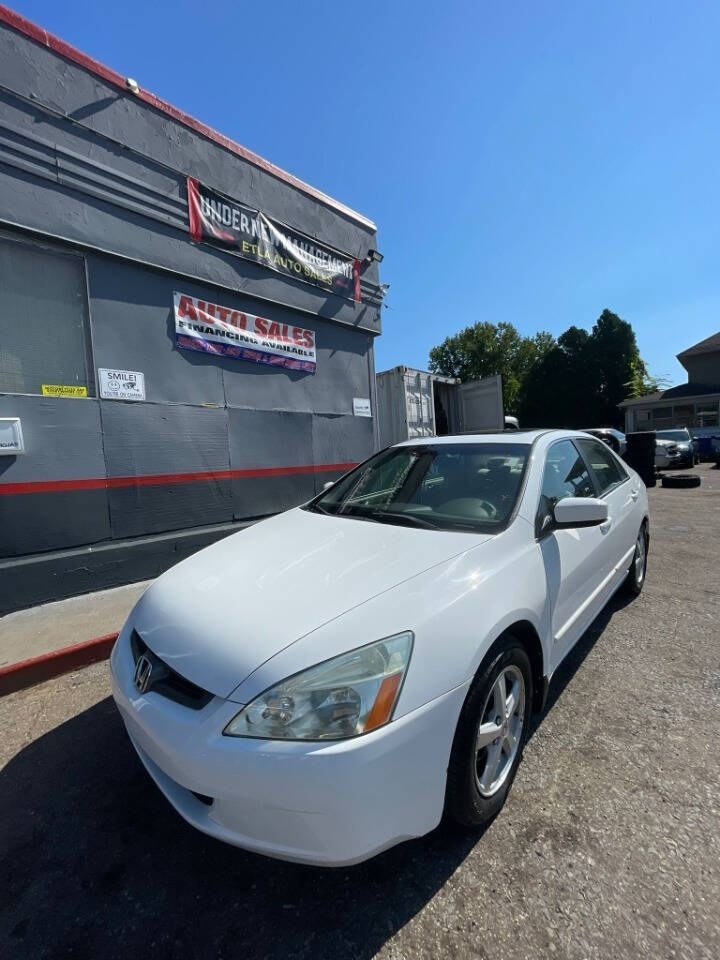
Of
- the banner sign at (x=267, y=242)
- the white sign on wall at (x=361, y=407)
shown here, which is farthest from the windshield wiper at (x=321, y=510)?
the white sign on wall at (x=361, y=407)

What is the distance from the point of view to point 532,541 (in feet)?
7.50

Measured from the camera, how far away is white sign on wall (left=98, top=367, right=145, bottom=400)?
466 centimetres

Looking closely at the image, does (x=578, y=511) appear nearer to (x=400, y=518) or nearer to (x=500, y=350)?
(x=400, y=518)

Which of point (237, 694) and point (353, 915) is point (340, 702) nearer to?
point (237, 694)

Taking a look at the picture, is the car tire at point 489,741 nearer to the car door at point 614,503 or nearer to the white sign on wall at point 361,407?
the car door at point 614,503

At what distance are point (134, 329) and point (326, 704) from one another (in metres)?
4.65

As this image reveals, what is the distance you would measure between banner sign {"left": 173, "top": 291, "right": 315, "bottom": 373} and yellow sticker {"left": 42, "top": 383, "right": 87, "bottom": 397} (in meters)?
1.15

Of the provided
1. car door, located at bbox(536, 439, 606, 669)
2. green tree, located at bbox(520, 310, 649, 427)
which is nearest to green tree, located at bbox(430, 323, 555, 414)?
green tree, located at bbox(520, 310, 649, 427)

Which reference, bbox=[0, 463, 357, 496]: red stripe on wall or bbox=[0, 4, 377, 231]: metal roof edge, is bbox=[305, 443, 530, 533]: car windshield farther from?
bbox=[0, 4, 377, 231]: metal roof edge

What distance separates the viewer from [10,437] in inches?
161

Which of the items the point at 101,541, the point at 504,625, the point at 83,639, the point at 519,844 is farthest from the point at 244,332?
the point at 519,844

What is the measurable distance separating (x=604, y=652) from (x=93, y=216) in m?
5.75

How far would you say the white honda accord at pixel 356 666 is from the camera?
1397 millimetres

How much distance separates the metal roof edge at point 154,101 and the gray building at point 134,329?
0.02 meters
